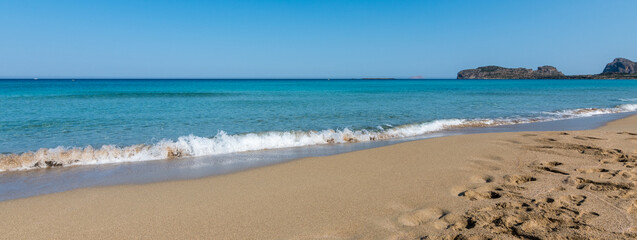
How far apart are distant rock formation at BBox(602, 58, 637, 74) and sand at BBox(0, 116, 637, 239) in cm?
21239

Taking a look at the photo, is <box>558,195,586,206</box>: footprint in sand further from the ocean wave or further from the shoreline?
the ocean wave

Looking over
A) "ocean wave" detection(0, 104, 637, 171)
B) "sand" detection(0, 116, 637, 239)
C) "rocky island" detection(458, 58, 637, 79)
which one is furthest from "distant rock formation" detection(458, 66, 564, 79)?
"sand" detection(0, 116, 637, 239)

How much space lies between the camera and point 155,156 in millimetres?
7969

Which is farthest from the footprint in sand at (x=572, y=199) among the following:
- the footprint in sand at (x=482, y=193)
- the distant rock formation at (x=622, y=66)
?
the distant rock formation at (x=622, y=66)

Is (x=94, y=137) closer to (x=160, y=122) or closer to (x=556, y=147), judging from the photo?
(x=160, y=122)

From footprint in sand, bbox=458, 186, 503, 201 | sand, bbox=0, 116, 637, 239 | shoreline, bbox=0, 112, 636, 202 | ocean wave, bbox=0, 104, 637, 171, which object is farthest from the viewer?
ocean wave, bbox=0, 104, 637, 171

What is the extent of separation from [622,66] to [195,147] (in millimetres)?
218739

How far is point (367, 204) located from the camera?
4.30m

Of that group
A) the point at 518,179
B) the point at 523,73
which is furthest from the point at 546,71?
the point at 518,179

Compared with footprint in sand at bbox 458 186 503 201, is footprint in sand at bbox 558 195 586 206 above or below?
above

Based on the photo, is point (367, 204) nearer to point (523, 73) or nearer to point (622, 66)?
point (523, 73)

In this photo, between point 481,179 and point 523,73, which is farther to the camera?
point 523,73

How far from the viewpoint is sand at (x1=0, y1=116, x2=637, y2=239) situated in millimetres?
3541

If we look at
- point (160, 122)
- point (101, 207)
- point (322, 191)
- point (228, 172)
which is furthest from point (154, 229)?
point (160, 122)
